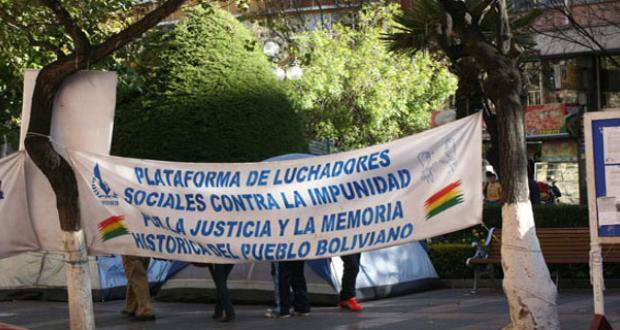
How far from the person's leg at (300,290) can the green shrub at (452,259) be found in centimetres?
420

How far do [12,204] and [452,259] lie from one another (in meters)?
8.31

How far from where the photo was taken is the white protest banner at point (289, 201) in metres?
9.11

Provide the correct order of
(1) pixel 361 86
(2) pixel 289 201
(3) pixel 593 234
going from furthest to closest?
(1) pixel 361 86
(2) pixel 289 201
(3) pixel 593 234

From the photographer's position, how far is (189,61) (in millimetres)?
18469

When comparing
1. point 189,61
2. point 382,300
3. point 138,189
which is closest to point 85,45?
point 138,189

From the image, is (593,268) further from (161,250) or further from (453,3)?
(161,250)

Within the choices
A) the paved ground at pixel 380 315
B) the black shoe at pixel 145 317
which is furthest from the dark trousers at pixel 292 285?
the black shoe at pixel 145 317

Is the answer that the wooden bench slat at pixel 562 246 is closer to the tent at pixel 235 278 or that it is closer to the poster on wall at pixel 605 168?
the tent at pixel 235 278

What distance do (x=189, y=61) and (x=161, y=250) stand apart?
891 cm

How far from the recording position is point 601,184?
28.6 ft

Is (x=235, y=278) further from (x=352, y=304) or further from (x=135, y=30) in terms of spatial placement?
(x=135, y=30)

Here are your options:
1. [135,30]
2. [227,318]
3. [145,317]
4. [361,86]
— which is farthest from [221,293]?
[361,86]

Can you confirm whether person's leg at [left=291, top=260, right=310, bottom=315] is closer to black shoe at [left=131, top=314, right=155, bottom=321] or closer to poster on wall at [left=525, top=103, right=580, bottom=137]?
black shoe at [left=131, top=314, right=155, bottom=321]

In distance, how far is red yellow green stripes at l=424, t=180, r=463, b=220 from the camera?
29.7 ft
